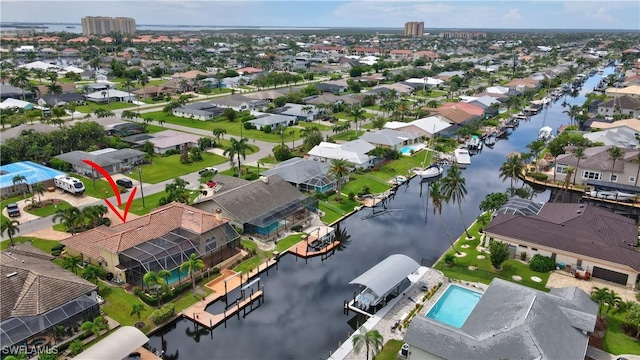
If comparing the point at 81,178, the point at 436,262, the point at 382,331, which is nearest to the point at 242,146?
the point at 81,178

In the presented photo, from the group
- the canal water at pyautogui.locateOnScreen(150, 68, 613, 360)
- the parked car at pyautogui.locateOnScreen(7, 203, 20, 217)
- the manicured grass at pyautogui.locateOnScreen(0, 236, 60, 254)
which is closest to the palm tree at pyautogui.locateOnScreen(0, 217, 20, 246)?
the manicured grass at pyautogui.locateOnScreen(0, 236, 60, 254)

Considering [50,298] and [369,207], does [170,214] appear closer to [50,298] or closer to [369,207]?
[50,298]

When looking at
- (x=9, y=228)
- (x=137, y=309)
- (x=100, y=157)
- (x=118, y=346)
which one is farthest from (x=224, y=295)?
(x=100, y=157)

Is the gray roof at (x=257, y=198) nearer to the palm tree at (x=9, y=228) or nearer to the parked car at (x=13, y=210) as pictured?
the palm tree at (x=9, y=228)

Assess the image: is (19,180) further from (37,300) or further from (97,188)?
(37,300)

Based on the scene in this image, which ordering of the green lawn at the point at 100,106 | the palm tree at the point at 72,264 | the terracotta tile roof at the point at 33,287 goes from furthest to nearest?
the green lawn at the point at 100,106 < the palm tree at the point at 72,264 < the terracotta tile roof at the point at 33,287

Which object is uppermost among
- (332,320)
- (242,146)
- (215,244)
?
(242,146)

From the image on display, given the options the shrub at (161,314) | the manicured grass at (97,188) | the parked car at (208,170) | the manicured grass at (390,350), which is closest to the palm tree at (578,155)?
the manicured grass at (390,350)

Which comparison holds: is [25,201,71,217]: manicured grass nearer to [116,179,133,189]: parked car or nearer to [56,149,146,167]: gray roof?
[116,179,133,189]: parked car
